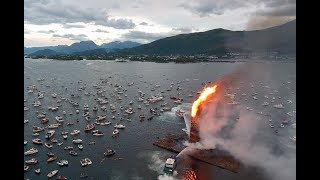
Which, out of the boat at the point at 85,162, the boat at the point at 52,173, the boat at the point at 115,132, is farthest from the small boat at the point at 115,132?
the boat at the point at 52,173

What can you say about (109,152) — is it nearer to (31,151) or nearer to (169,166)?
(169,166)

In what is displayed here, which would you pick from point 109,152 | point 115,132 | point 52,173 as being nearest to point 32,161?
point 52,173

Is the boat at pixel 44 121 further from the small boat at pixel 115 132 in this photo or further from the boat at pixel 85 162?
the boat at pixel 85 162

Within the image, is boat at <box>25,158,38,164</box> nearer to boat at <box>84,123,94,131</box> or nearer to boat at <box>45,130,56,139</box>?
boat at <box>45,130,56,139</box>

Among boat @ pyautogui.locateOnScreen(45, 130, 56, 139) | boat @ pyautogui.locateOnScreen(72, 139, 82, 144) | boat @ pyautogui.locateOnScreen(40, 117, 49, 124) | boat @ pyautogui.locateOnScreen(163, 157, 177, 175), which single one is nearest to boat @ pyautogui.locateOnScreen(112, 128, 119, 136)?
boat @ pyautogui.locateOnScreen(72, 139, 82, 144)
